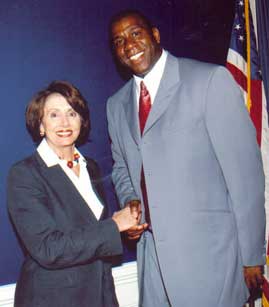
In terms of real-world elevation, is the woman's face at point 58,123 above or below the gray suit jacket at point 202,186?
above

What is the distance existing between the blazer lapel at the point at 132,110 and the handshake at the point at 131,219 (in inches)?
14.4

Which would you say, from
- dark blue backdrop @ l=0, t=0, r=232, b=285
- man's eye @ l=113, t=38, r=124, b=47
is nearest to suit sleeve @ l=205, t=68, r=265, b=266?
man's eye @ l=113, t=38, r=124, b=47

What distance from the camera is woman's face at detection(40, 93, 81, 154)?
2.11 meters

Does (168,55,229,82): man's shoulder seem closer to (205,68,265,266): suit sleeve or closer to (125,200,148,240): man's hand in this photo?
(205,68,265,266): suit sleeve

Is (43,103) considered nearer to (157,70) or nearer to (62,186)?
(62,186)

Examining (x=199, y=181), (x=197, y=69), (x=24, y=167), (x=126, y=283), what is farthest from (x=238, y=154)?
(x=126, y=283)

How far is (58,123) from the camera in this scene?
211 cm

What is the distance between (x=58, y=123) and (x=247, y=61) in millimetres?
1479

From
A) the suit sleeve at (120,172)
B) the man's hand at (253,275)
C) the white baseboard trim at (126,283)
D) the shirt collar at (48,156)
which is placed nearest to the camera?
the man's hand at (253,275)

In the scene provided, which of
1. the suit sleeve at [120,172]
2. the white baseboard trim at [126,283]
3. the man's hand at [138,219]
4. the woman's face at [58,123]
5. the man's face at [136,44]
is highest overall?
the man's face at [136,44]

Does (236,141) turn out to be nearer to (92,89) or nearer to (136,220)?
(136,220)

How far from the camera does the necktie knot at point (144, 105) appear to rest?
2.05 meters

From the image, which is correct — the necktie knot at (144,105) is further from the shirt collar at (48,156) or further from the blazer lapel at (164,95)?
the shirt collar at (48,156)

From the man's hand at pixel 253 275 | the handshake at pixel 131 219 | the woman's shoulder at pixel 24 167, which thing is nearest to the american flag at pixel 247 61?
the man's hand at pixel 253 275
